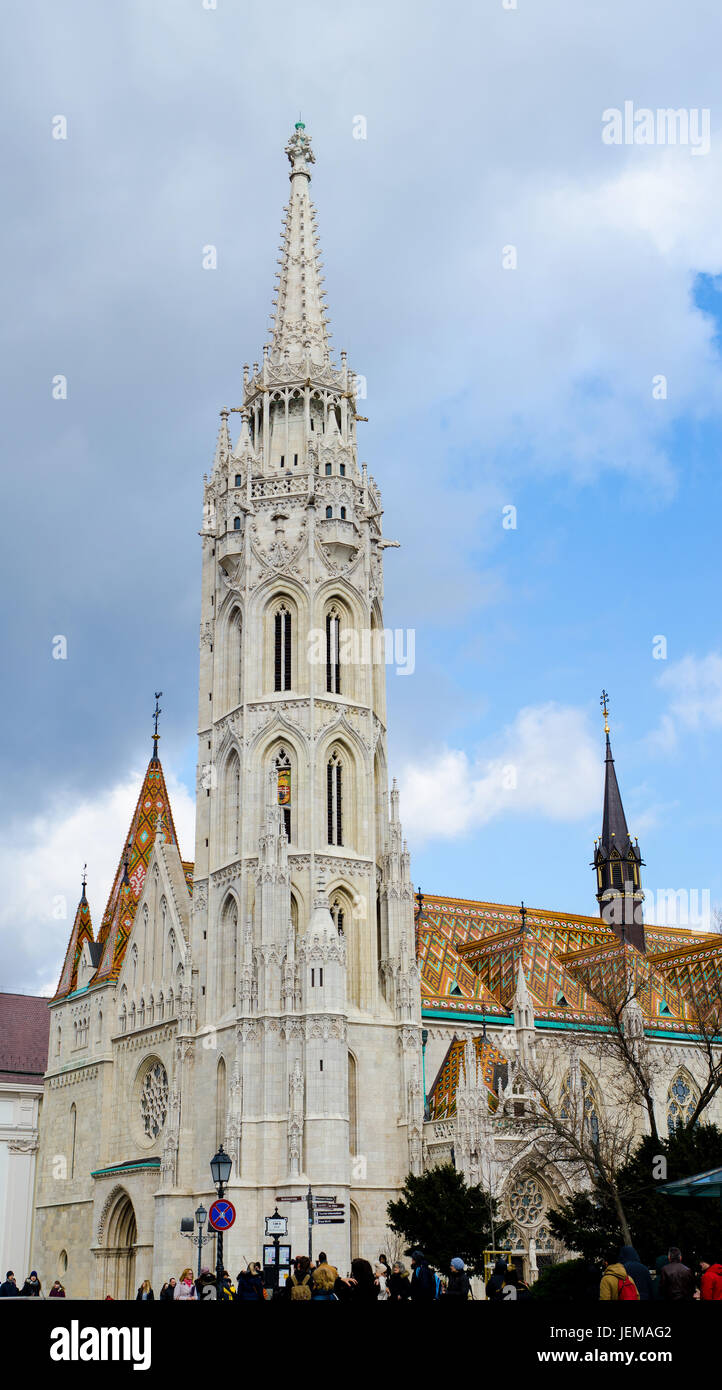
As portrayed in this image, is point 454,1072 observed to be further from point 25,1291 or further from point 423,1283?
point 423,1283

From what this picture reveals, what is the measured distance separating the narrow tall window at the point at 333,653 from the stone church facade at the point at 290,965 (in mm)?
125

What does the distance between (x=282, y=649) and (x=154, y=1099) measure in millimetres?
17042

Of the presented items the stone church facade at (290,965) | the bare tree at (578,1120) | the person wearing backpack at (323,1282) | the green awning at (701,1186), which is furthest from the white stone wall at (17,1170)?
the person wearing backpack at (323,1282)

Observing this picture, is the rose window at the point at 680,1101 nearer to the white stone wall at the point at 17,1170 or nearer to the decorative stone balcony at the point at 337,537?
the decorative stone balcony at the point at 337,537

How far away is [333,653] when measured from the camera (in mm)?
53312

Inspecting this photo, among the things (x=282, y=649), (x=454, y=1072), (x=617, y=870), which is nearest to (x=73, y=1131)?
(x=454, y=1072)

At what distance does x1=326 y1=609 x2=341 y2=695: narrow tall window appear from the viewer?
5294 cm

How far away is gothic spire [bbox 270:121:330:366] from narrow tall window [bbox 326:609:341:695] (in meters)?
11.1

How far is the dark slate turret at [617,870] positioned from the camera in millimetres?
72250

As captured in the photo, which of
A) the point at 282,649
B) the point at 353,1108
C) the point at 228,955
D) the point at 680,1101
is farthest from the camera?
the point at 680,1101

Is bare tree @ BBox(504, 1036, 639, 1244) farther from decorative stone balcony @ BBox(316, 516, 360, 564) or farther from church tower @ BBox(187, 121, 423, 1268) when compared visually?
decorative stone balcony @ BBox(316, 516, 360, 564)
